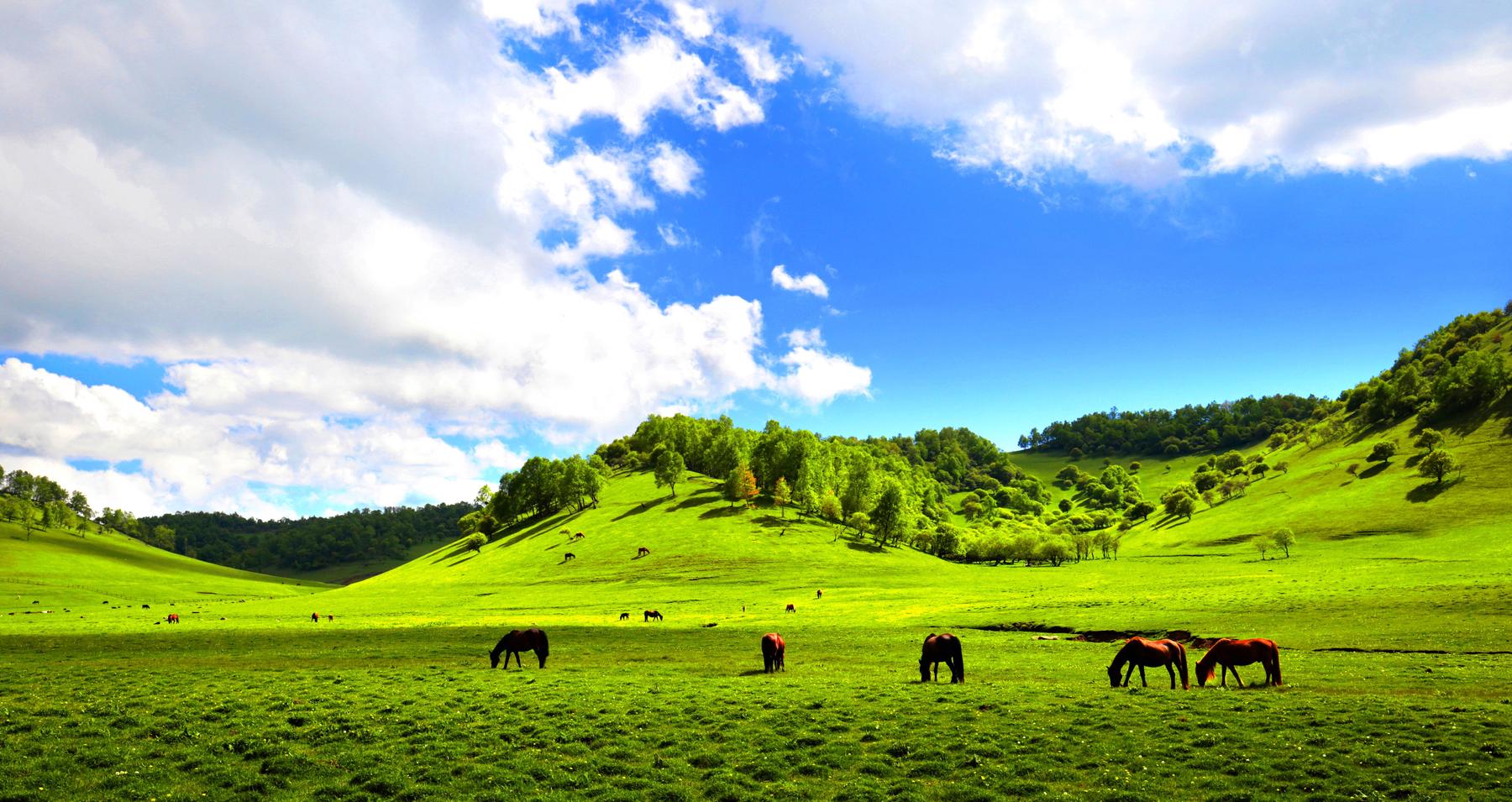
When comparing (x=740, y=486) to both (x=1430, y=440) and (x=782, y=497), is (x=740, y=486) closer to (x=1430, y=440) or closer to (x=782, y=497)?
(x=782, y=497)

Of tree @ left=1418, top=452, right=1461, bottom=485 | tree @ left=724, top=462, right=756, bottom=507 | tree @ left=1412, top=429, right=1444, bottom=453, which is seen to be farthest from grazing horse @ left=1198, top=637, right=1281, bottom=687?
tree @ left=1412, top=429, right=1444, bottom=453

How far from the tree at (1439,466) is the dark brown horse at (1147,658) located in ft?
508

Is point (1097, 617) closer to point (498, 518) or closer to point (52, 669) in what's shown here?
point (52, 669)

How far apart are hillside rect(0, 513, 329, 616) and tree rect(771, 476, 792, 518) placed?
98.7 meters

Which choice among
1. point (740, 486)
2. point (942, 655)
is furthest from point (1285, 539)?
point (942, 655)

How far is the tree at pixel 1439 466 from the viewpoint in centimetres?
12738

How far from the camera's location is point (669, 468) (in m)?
162

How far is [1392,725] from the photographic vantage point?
18.2 metres

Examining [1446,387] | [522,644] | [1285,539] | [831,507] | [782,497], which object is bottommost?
[522,644]

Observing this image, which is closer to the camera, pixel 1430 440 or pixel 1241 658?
pixel 1241 658

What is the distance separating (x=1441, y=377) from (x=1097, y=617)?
193675 mm

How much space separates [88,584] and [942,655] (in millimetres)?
181705

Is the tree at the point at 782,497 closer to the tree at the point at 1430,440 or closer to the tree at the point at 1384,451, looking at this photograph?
the tree at the point at 1384,451

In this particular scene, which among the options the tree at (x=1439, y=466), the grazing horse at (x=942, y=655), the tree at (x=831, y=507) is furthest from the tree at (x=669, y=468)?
the tree at (x=1439, y=466)
